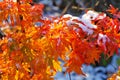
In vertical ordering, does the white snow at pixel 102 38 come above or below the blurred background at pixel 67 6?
above

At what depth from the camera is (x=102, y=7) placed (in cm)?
357

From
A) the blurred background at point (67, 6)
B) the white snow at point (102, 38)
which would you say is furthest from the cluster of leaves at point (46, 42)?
the blurred background at point (67, 6)

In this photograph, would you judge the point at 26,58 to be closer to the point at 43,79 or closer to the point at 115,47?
the point at 43,79

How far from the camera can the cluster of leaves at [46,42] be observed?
148 cm

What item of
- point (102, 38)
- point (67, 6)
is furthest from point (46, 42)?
point (67, 6)

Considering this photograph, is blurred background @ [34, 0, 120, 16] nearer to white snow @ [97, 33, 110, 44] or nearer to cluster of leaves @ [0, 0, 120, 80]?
cluster of leaves @ [0, 0, 120, 80]

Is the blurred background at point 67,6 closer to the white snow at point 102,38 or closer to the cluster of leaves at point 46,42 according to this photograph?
the cluster of leaves at point 46,42

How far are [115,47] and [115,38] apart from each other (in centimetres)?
4

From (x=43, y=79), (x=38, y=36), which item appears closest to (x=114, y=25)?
(x=38, y=36)

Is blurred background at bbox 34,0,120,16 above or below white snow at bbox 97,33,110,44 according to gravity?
below

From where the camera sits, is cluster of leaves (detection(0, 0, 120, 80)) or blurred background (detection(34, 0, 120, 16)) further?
blurred background (detection(34, 0, 120, 16))

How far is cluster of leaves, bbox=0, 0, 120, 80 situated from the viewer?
1482 millimetres

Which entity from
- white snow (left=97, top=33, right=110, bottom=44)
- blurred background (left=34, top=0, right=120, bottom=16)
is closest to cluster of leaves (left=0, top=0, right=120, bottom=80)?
white snow (left=97, top=33, right=110, bottom=44)

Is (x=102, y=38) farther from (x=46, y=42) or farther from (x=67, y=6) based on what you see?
(x=67, y=6)
